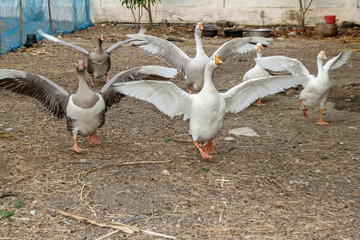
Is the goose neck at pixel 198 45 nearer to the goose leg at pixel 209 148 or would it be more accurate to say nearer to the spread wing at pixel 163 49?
the spread wing at pixel 163 49

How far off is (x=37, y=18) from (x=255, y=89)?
420 inches

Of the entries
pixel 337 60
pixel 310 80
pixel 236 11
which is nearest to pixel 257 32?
pixel 236 11

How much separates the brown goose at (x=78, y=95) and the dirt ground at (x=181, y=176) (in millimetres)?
322

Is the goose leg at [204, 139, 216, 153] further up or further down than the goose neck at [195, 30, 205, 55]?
further down

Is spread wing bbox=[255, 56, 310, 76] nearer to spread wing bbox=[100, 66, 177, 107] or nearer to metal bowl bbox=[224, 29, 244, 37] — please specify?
spread wing bbox=[100, 66, 177, 107]

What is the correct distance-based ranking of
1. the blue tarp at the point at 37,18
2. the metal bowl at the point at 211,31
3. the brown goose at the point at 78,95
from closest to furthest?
the brown goose at the point at 78,95 → the blue tarp at the point at 37,18 → the metal bowl at the point at 211,31

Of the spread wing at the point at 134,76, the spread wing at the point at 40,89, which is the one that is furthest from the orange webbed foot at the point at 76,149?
the spread wing at the point at 134,76

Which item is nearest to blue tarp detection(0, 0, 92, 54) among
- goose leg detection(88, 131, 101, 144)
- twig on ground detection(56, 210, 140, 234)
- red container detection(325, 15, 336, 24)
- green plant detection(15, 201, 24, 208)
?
goose leg detection(88, 131, 101, 144)

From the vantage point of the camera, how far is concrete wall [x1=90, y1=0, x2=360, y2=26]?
47.3 feet

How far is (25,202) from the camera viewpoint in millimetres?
3383

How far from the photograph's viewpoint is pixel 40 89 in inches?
184

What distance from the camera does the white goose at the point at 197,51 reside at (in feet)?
22.1

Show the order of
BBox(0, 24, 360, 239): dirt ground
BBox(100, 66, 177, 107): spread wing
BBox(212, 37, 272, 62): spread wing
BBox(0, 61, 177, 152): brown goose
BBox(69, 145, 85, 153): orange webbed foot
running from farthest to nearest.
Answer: BBox(212, 37, 272, 62): spread wing, BBox(100, 66, 177, 107): spread wing, BBox(69, 145, 85, 153): orange webbed foot, BBox(0, 61, 177, 152): brown goose, BBox(0, 24, 360, 239): dirt ground

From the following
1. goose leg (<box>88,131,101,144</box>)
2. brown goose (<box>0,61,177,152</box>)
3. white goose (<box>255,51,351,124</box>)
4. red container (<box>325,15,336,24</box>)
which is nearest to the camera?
brown goose (<box>0,61,177,152</box>)
